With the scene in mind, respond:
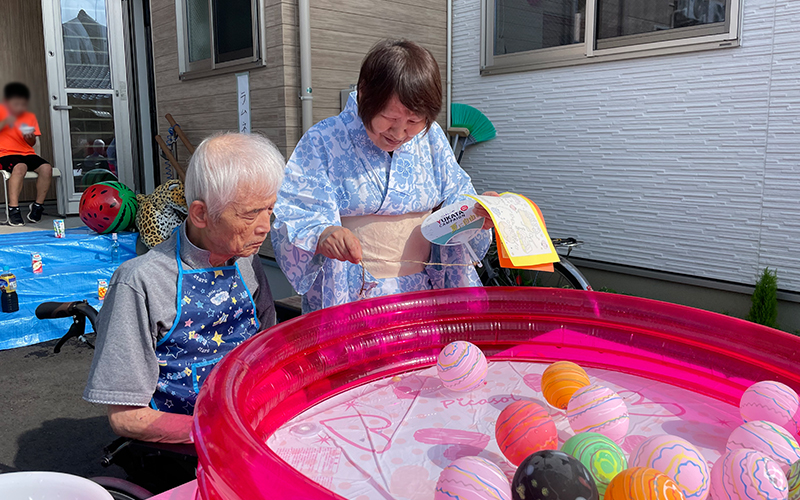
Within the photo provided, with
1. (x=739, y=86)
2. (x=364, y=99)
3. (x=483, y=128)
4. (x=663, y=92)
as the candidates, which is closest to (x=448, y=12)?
(x=483, y=128)

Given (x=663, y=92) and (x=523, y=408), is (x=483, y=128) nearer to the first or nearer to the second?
(x=663, y=92)

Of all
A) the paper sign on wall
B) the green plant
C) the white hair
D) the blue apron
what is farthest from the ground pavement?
the green plant

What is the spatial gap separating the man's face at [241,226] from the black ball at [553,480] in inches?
34.7

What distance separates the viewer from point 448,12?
5.56 metres

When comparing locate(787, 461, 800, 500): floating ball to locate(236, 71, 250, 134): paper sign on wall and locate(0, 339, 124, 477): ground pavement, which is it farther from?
locate(236, 71, 250, 134): paper sign on wall

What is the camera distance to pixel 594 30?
4480 millimetres

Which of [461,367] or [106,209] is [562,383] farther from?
[106,209]

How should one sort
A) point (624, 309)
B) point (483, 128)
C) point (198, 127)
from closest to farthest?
point (624, 309) → point (483, 128) → point (198, 127)

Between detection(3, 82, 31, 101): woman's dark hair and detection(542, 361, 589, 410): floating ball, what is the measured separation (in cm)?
125

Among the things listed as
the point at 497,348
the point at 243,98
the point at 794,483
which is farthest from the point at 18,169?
the point at 794,483

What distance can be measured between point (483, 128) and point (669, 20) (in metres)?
1.74

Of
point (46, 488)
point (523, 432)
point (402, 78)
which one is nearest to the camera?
point (46, 488)

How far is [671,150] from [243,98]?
12.0 ft

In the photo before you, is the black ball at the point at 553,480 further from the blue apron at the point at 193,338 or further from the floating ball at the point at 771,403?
the blue apron at the point at 193,338
